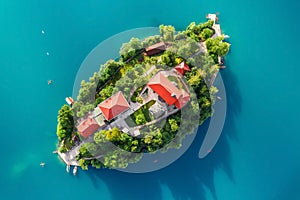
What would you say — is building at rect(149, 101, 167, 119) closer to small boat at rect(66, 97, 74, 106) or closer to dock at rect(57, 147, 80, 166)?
small boat at rect(66, 97, 74, 106)

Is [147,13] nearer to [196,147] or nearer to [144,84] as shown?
[144,84]

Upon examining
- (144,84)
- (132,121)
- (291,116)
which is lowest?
(291,116)

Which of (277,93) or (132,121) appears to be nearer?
(132,121)

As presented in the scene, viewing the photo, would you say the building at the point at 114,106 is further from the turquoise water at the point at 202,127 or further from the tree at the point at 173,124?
the turquoise water at the point at 202,127

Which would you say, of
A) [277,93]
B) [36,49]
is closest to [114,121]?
[36,49]

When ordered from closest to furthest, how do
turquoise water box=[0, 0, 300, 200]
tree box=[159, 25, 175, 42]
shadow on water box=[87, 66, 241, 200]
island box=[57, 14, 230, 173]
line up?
1. island box=[57, 14, 230, 173]
2. tree box=[159, 25, 175, 42]
3. shadow on water box=[87, 66, 241, 200]
4. turquoise water box=[0, 0, 300, 200]

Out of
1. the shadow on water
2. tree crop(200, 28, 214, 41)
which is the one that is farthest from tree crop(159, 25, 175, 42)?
the shadow on water
